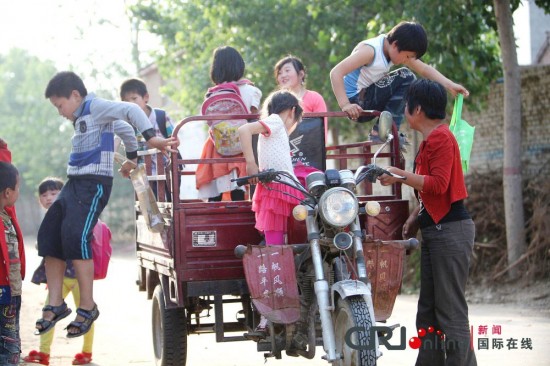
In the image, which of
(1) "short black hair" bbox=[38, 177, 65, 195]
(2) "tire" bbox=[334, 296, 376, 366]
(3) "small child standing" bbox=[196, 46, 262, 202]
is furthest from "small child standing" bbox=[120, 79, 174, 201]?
(2) "tire" bbox=[334, 296, 376, 366]

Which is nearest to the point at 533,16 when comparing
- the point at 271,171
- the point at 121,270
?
the point at 121,270

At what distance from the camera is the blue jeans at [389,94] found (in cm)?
746

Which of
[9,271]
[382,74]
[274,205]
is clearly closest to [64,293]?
[9,271]

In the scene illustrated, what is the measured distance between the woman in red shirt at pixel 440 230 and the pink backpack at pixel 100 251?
3.21 metres

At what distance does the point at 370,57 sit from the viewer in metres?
7.18

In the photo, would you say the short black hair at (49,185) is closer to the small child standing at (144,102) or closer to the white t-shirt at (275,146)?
the small child standing at (144,102)

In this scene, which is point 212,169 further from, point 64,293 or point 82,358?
point 82,358

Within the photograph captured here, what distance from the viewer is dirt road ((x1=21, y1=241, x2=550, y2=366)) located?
8109mm

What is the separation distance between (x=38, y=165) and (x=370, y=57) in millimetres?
43280

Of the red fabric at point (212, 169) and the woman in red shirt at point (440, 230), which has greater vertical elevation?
the red fabric at point (212, 169)

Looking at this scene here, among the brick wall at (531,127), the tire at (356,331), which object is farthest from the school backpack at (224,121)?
the brick wall at (531,127)

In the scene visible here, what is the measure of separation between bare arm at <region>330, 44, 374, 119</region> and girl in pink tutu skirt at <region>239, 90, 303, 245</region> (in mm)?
550

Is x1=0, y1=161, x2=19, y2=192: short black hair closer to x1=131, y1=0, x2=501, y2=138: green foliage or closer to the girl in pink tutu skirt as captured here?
the girl in pink tutu skirt

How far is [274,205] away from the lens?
246 inches
